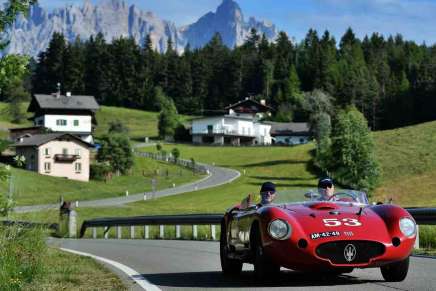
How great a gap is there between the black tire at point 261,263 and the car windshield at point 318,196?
1.06 meters

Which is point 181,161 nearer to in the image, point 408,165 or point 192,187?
point 192,187

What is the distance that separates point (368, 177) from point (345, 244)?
231ft

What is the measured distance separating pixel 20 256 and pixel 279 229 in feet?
14.3

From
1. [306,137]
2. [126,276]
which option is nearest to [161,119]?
[306,137]

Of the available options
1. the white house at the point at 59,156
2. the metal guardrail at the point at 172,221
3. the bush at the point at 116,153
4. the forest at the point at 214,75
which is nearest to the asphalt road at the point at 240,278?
the metal guardrail at the point at 172,221

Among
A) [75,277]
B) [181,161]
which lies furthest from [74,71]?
[75,277]

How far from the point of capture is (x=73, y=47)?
7407 inches

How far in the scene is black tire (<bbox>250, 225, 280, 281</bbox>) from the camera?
9102mm

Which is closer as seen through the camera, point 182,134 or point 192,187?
point 192,187

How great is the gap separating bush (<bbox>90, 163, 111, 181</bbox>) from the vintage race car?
80.9 metres

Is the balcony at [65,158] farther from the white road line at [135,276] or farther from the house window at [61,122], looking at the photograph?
the white road line at [135,276]

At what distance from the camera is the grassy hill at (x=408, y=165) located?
2859 inches

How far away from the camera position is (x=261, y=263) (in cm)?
916

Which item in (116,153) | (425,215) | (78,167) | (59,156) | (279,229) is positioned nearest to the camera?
(279,229)
